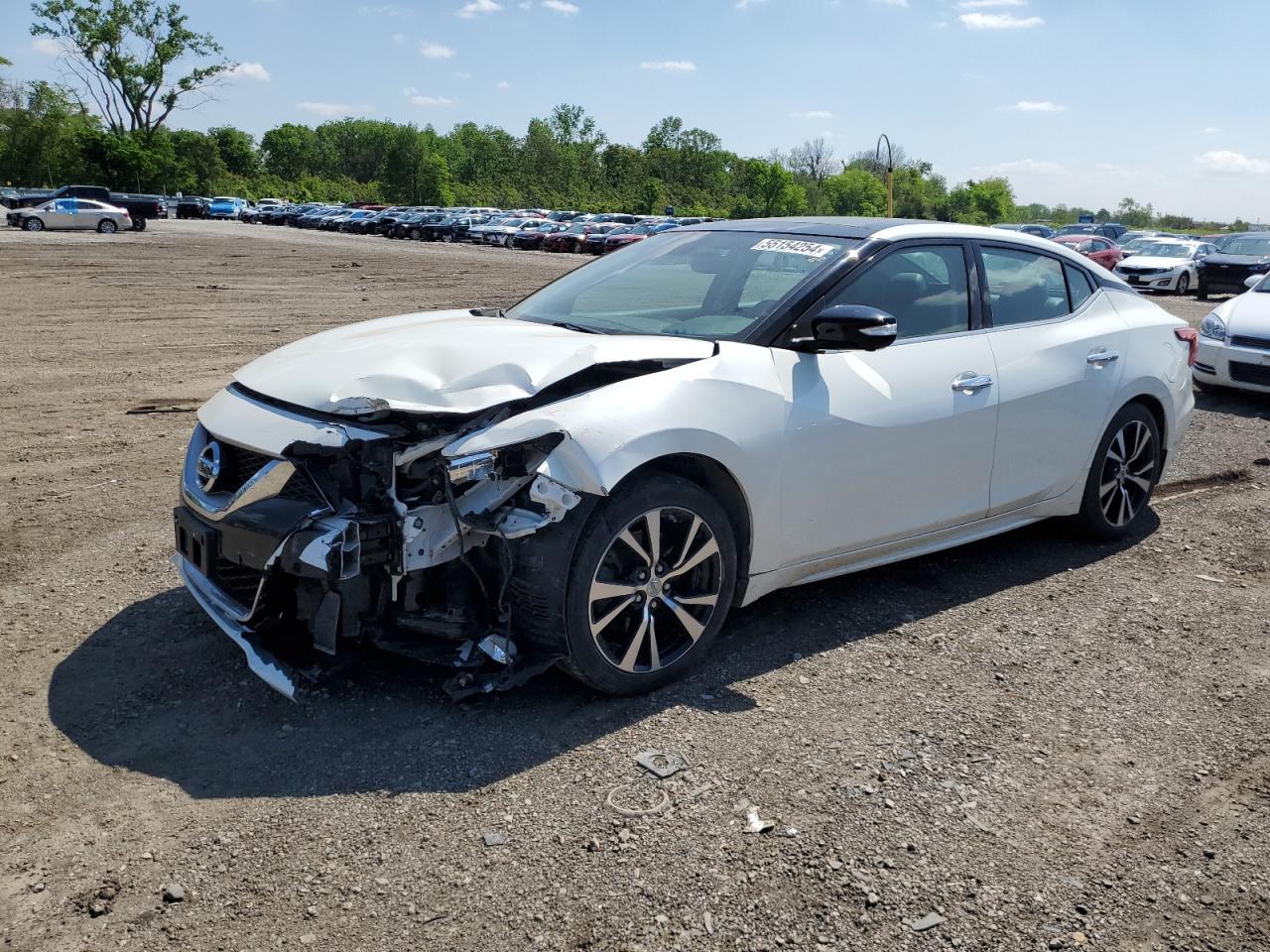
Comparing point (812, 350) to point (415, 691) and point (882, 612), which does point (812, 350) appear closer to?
point (882, 612)

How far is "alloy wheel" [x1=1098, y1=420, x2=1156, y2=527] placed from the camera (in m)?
5.65

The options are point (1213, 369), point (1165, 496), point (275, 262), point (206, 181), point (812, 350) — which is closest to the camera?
point (812, 350)

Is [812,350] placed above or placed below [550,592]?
above

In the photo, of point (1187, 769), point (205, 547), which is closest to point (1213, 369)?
point (1187, 769)

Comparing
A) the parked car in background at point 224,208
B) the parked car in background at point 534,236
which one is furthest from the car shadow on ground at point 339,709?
the parked car in background at point 224,208

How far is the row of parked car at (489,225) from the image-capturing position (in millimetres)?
49500

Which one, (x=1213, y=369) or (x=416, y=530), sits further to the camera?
(x=1213, y=369)

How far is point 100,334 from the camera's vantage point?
1347 cm

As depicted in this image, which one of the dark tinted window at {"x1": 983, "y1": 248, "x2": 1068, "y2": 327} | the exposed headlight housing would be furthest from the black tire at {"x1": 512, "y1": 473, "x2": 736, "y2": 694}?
the exposed headlight housing

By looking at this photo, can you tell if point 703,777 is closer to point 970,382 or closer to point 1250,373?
point 970,382

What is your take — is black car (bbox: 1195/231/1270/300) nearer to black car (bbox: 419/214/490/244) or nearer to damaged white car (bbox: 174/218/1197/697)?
damaged white car (bbox: 174/218/1197/697)

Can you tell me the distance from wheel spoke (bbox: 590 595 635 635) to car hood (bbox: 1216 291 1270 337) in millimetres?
9030

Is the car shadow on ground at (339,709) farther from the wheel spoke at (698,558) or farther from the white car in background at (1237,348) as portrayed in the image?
the white car in background at (1237,348)

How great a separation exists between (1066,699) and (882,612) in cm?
95
